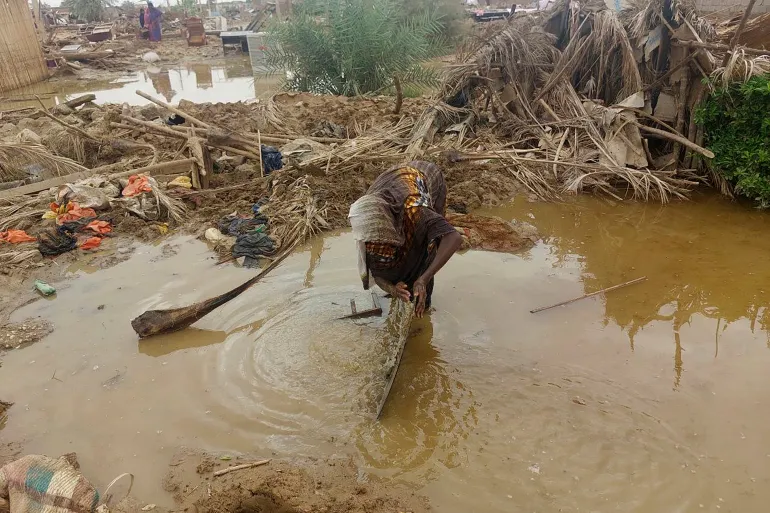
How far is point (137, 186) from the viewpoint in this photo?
5883mm

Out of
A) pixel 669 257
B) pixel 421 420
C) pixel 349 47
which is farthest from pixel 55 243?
pixel 349 47

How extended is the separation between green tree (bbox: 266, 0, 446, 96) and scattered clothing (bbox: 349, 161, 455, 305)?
7533 mm

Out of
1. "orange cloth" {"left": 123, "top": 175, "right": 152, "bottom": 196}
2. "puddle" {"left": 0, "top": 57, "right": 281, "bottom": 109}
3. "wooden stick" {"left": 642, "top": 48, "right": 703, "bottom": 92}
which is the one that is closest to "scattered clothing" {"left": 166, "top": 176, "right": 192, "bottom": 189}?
"orange cloth" {"left": 123, "top": 175, "right": 152, "bottom": 196}

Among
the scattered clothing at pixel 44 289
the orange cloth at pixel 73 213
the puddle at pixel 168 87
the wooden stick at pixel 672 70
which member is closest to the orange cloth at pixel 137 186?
the orange cloth at pixel 73 213

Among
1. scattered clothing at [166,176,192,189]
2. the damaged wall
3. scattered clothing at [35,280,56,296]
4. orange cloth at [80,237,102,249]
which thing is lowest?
scattered clothing at [35,280,56,296]

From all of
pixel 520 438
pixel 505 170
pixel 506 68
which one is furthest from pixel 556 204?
pixel 520 438

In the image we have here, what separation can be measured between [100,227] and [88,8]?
2510 centimetres

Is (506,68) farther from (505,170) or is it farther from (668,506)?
(668,506)

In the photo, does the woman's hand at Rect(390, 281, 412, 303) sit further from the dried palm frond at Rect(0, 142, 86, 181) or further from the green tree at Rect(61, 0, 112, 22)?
the green tree at Rect(61, 0, 112, 22)

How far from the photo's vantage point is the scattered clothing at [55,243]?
16.2 ft

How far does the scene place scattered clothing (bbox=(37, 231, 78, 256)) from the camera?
4.93 m

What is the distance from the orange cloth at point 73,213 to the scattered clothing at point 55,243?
309mm

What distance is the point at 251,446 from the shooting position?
9.54 feet

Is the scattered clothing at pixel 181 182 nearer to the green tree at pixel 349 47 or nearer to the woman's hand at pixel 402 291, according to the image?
the woman's hand at pixel 402 291
